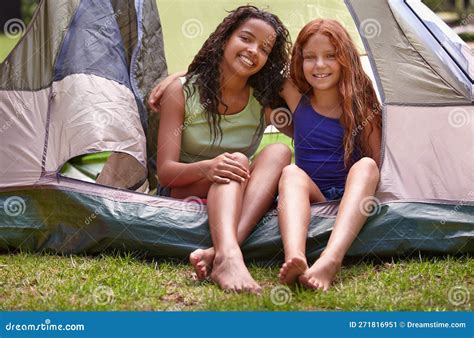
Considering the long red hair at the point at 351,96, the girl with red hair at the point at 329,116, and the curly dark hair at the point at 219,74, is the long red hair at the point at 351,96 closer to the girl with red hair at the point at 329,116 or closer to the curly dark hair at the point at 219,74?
the girl with red hair at the point at 329,116

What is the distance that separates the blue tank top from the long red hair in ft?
0.12

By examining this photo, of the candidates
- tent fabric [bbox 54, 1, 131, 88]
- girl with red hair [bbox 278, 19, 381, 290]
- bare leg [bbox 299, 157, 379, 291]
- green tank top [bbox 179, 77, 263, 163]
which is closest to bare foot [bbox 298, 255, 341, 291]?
bare leg [bbox 299, 157, 379, 291]

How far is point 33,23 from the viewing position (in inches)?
107

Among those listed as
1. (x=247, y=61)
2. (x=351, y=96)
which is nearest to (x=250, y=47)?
(x=247, y=61)

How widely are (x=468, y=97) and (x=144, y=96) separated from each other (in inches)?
40.9

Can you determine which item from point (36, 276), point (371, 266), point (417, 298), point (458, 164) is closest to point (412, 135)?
point (458, 164)

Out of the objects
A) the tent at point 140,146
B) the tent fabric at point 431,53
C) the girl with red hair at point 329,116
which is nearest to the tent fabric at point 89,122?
the tent at point 140,146

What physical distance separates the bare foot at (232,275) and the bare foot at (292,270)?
0.07 metres

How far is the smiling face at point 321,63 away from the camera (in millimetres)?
2535

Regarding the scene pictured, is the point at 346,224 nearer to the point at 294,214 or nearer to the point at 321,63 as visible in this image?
the point at 294,214

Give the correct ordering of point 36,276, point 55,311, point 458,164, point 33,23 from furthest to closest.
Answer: point 33,23 < point 458,164 < point 36,276 < point 55,311

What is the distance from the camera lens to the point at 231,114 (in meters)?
2.66

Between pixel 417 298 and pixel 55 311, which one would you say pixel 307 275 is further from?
pixel 55 311

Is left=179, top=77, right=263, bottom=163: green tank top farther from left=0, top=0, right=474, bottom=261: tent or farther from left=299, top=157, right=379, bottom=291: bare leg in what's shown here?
left=299, top=157, right=379, bottom=291: bare leg
